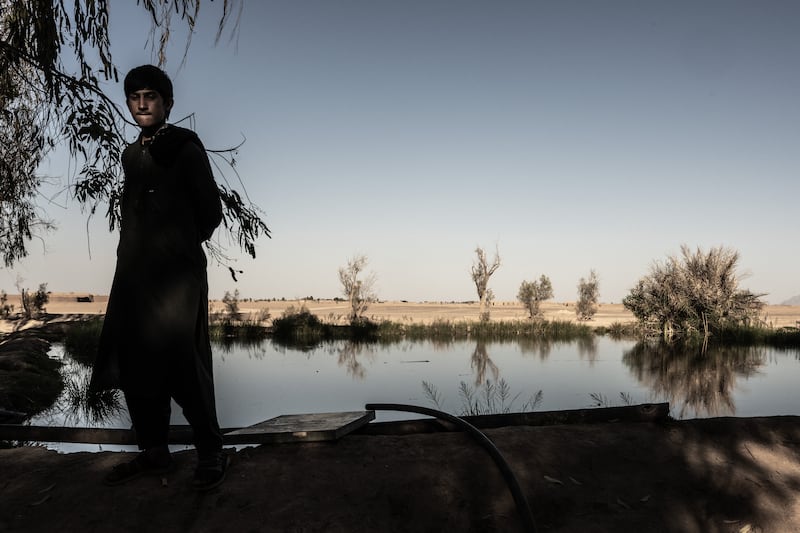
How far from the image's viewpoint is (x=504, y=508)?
2.65 metres

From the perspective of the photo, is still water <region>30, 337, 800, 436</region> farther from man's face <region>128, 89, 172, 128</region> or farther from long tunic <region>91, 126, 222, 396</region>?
man's face <region>128, 89, 172, 128</region>

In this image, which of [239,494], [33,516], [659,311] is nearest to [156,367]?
[239,494]

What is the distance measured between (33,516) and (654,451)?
3.14m

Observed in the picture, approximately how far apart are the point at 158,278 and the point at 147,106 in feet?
2.60

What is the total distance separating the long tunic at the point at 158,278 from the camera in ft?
8.41

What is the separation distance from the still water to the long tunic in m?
6.50

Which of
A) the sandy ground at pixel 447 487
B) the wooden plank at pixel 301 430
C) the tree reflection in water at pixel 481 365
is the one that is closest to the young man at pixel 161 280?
the sandy ground at pixel 447 487

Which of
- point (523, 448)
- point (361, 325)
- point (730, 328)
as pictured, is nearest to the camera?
point (523, 448)

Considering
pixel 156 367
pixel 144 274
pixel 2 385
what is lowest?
pixel 2 385

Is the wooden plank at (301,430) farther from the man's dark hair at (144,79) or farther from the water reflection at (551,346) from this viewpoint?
the water reflection at (551,346)

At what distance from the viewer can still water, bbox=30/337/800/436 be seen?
10594 mm

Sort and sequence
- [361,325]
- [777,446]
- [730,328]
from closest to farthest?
[777,446] → [730,328] → [361,325]

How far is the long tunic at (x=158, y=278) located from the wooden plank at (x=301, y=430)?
0.65 metres

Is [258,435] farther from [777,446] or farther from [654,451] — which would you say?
[777,446]
